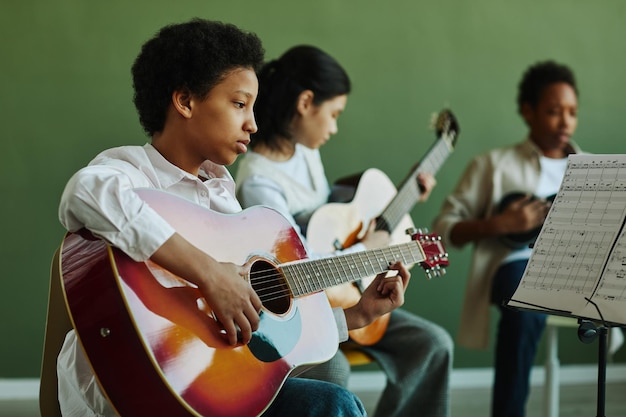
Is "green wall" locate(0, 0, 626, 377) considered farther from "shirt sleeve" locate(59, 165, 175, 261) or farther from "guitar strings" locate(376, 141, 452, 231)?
"shirt sleeve" locate(59, 165, 175, 261)

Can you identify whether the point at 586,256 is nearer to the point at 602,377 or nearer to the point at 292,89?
the point at 602,377

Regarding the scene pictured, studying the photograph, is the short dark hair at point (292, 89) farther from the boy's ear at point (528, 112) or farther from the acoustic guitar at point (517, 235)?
the boy's ear at point (528, 112)

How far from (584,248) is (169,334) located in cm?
83

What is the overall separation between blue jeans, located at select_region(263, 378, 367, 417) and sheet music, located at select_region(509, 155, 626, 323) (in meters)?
0.41

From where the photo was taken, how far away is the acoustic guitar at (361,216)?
2.25m

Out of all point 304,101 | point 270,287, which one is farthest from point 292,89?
point 270,287

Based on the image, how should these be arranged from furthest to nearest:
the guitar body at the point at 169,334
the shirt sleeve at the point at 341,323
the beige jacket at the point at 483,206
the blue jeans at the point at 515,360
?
the beige jacket at the point at 483,206 → the blue jeans at the point at 515,360 → the shirt sleeve at the point at 341,323 → the guitar body at the point at 169,334

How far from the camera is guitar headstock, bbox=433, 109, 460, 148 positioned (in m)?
2.89

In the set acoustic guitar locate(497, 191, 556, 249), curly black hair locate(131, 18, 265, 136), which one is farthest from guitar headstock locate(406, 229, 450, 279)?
acoustic guitar locate(497, 191, 556, 249)

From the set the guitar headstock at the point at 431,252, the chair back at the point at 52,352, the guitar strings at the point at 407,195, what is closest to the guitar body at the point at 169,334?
the chair back at the point at 52,352

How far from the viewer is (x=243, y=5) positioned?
3.18 m

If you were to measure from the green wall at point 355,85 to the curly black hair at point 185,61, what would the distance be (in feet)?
5.18

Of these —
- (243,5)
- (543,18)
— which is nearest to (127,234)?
(243,5)

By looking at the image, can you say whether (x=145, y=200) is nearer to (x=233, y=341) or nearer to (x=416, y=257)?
(x=233, y=341)
